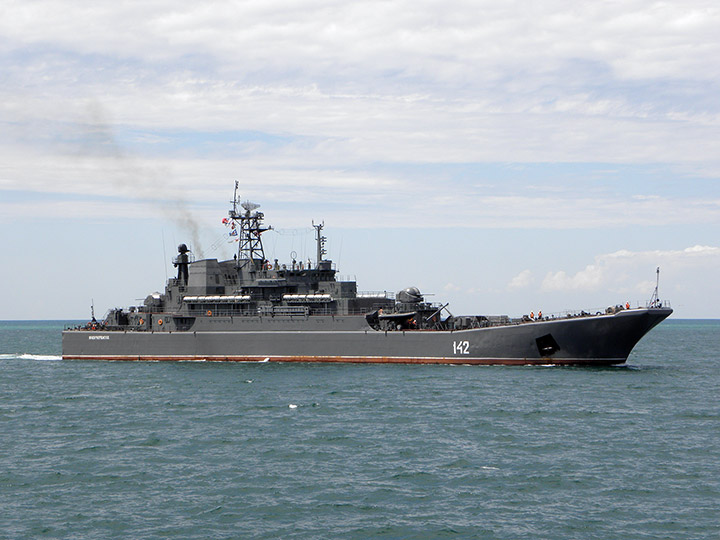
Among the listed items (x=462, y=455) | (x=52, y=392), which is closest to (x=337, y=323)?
(x=52, y=392)

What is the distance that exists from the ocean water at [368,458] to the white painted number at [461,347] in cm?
515

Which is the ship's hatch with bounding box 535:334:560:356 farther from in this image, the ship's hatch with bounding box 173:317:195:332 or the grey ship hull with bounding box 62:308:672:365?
the ship's hatch with bounding box 173:317:195:332

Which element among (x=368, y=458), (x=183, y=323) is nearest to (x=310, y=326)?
(x=183, y=323)

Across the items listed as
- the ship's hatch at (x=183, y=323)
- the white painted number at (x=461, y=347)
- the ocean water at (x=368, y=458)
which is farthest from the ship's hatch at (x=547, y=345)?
the ship's hatch at (x=183, y=323)

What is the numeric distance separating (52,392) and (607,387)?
108 ft

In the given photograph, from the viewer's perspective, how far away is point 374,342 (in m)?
52.6

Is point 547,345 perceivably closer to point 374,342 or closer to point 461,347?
point 461,347

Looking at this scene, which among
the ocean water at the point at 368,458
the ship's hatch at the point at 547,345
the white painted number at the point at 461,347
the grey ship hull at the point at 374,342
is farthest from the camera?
the white painted number at the point at 461,347

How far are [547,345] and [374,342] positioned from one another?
12.1 metres

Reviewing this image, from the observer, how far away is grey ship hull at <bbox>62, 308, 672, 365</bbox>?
158 ft

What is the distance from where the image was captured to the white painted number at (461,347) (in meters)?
50.6

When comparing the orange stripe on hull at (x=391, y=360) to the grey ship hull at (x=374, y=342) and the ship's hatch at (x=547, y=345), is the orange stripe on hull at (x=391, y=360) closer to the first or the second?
the grey ship hull at (x=374, y=342)

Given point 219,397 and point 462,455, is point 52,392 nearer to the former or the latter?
point 219,397

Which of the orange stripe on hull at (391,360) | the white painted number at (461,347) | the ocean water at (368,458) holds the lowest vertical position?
the ocean water at (368,458)
